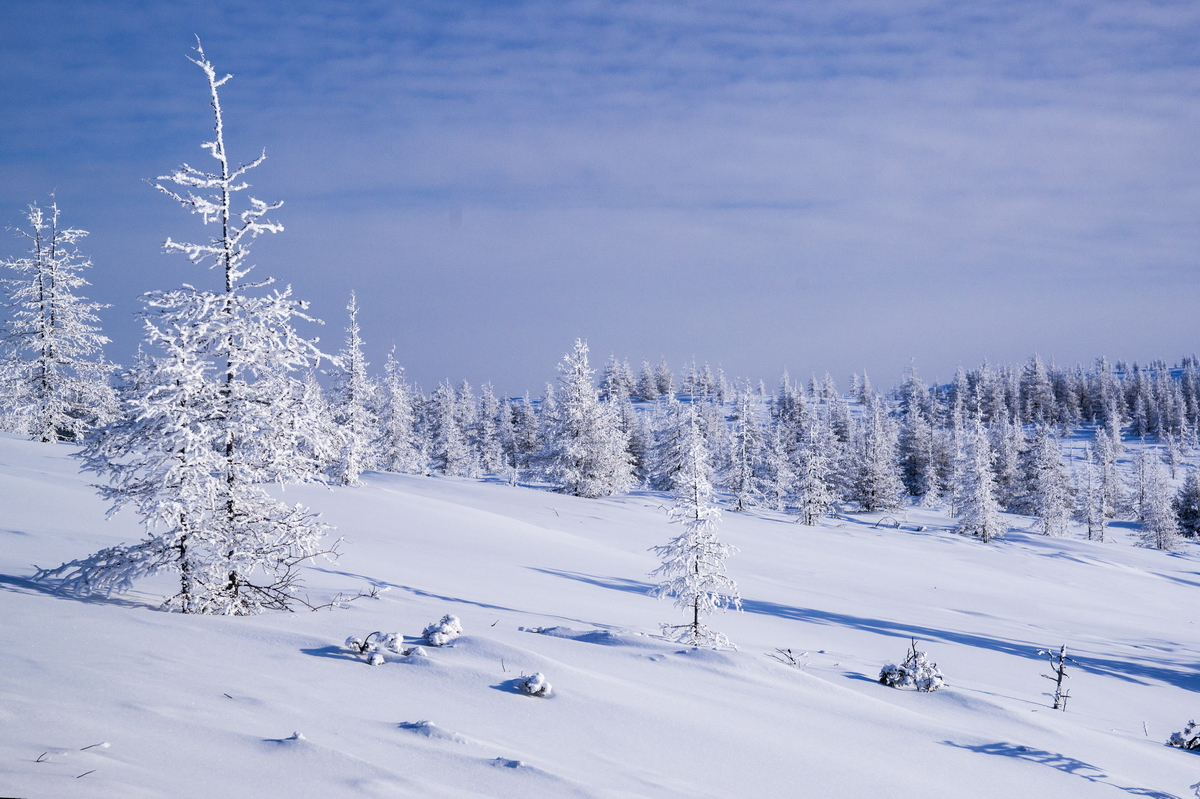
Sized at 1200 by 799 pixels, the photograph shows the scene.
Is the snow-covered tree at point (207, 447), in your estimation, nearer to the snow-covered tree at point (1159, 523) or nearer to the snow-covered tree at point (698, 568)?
the snow-covered tree at point (698, 568)

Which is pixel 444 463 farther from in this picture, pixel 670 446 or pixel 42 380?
pixel 42 380

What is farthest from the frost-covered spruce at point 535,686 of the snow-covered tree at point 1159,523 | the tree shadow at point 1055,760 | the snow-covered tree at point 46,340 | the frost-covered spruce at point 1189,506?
the frost-covered spruce at point 1189,506

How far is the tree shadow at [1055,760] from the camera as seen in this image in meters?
5.85

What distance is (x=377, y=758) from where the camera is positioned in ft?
13.9

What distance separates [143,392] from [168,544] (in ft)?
5.46

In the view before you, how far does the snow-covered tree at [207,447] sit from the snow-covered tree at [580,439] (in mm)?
32249

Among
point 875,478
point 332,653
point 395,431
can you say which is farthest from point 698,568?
point 875,478

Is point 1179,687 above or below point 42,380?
below

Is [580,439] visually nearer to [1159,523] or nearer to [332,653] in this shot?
[332,653]

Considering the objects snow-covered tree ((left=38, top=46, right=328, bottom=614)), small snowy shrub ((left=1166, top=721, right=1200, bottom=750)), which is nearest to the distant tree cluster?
snow-covered tree ((left=38, top=46, right=328, bottom=614))

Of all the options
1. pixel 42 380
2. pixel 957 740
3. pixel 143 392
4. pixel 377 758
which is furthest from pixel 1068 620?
pixel 42 380

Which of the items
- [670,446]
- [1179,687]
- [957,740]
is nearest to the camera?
[957,740]

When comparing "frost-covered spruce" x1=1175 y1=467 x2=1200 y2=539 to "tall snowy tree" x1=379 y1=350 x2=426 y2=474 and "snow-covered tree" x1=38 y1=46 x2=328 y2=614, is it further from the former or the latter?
"snow-covered tree" x1=38 y1=46 x2=328 y2=614

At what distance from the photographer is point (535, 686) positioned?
18.8 ft
